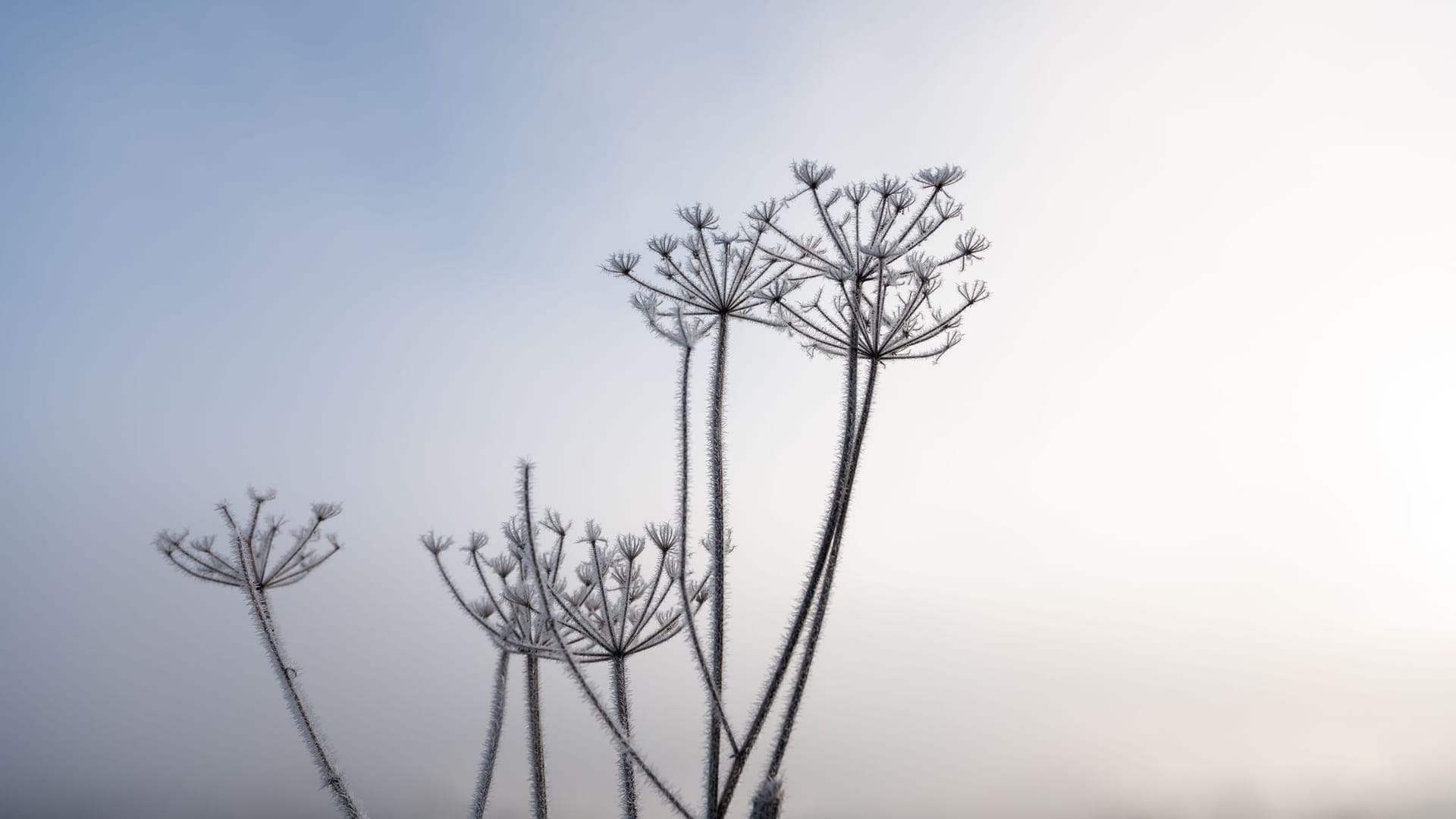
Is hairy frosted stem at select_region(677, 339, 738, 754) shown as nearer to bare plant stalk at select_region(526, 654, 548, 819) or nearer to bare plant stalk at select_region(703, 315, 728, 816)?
bare plant stalk at select_region(703, 315, 728, 816)

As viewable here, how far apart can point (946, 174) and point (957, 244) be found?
71 centimetres

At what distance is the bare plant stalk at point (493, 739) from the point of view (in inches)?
460

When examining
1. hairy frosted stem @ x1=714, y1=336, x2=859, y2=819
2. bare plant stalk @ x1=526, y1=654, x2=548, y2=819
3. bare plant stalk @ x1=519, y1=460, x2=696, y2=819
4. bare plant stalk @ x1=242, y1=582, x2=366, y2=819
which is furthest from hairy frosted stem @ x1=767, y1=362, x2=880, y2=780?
bare plant stalk @ x1=242, y1=582, x2=366, y2=819

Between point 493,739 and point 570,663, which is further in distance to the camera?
point 493,739

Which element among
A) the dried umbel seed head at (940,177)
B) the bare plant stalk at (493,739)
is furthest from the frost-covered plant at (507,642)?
the dried umbel seed head at (940,177)

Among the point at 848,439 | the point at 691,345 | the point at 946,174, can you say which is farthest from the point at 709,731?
the point at 946,174

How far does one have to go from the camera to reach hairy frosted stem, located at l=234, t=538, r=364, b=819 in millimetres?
10297

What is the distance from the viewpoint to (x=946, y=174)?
27.9 feet

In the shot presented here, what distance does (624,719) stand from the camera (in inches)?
376

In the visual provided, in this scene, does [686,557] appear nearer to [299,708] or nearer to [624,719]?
[624,719]

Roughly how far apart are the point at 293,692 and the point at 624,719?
13.4 feet

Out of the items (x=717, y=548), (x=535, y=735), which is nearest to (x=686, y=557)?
(x=717, y=548)

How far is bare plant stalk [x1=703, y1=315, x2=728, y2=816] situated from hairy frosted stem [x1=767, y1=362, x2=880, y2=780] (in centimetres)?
58

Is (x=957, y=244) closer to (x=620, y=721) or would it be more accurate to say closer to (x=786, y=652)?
(x=786, y=652)
